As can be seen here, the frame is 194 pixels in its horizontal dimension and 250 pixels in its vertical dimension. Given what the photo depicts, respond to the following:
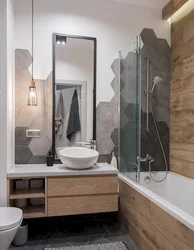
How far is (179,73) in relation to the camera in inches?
110

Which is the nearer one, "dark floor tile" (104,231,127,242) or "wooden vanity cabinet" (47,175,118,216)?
"wooden vanity cabinet" (47,175,118,216)

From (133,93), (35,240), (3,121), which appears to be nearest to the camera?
(3,121)

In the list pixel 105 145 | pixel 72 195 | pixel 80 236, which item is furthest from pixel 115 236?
pixel 105 145

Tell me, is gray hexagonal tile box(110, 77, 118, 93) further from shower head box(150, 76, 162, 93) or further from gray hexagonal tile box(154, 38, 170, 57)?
gray hexagonal tile box(154, 38, 170, 57)

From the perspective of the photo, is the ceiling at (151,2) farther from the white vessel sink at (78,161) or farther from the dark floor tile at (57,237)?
the dark floor tile at (57,237)

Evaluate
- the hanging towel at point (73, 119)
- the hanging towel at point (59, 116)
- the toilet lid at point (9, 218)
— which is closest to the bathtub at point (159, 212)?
the hanging towel at point (73, 119)

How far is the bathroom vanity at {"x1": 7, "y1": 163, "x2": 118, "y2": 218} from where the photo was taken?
218 cm

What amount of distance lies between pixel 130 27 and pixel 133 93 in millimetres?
1032

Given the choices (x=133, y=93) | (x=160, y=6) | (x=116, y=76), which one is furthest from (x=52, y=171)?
(x=160, y=6)

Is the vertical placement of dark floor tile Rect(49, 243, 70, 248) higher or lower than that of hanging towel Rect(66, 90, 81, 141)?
lower

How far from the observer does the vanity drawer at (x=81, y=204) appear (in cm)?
219

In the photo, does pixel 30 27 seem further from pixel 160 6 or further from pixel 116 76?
pixel 160 6

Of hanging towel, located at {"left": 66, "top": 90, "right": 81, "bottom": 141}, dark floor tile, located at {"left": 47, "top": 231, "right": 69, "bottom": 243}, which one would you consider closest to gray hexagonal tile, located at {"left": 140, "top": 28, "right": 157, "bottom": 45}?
hanging towel, located at {"left": 66, "top": 90, "right": 81, "bottom": 141}

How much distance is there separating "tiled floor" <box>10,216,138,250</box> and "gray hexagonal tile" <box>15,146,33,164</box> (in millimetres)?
835
